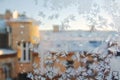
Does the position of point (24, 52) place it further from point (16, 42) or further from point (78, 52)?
point (78, 52)

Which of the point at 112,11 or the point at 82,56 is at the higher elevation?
the point at 112,11

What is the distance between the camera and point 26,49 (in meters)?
1.04

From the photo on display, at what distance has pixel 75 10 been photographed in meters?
1.07

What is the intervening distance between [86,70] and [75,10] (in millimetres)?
275

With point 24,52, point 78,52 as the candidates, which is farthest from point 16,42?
point 78,52

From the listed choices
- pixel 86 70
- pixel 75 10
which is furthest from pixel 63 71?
pixel 75 10

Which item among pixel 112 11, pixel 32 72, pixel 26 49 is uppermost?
pixel 112 11

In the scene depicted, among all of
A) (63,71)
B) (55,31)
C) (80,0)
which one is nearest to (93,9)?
(80,0)

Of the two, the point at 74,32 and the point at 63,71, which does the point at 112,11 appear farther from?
the point at 63,71

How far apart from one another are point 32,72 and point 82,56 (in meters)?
0.23

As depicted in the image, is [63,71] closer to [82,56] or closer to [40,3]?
[82,56]

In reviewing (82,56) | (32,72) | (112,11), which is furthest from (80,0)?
(32,72)

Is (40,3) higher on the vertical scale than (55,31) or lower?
higher

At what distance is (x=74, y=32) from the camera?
106 cm
